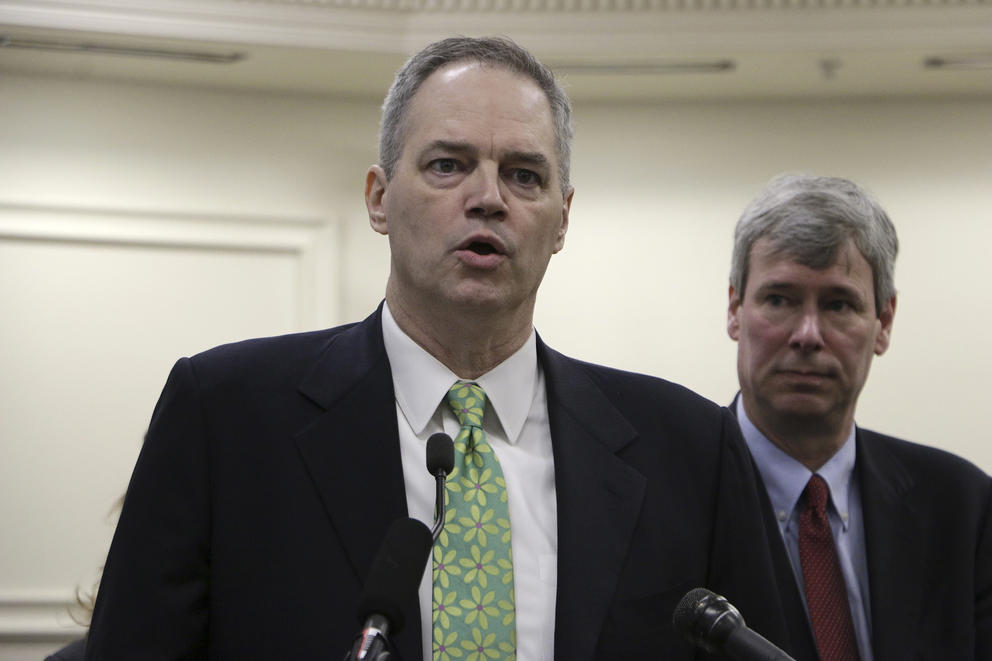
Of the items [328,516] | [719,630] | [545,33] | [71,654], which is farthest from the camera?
[545,33]

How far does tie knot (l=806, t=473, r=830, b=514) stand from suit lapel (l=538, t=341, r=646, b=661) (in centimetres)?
62

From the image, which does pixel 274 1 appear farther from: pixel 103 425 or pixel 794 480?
pixel 794 480

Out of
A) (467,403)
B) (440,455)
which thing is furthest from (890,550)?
(440,455)

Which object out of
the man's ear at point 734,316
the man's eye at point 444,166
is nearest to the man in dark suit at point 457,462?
the man's eye at point 444,166

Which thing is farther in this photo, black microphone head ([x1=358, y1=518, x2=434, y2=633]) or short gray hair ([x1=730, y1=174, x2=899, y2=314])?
short gray hair ([x1=730, y1=174, x2=899, y2=314])

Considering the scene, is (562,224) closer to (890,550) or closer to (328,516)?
(328,516)

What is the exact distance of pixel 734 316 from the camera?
2.73 meters

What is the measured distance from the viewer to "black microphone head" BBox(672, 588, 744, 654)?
4.85 ft

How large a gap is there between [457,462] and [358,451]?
141mm

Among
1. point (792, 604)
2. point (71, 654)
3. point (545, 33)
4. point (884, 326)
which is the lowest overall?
point (71, 654)

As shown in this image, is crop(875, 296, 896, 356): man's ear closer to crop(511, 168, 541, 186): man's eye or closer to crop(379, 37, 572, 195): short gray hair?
crop(379, 37, 572, 195): short gray hair

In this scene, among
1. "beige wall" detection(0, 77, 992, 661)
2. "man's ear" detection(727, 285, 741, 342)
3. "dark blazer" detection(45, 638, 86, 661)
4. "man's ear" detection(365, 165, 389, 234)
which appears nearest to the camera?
"man's ear" detection(365, 165, 389, 234)

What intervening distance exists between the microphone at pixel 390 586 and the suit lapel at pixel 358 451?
351mm

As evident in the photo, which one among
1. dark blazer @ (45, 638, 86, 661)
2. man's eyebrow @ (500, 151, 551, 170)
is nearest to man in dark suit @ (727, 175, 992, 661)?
man's eyebrow @ (500, 151, 551, 170)
